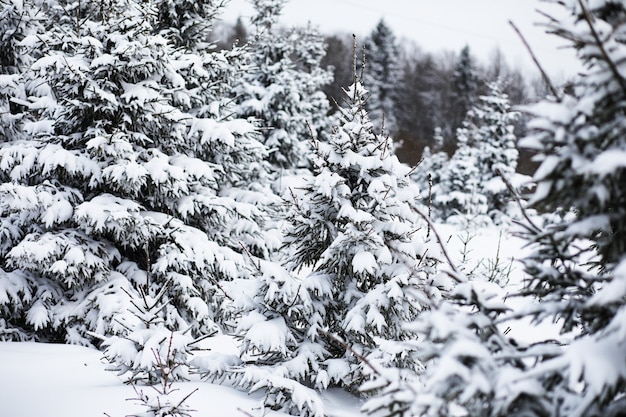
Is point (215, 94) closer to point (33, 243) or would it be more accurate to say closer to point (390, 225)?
point (33, 243)

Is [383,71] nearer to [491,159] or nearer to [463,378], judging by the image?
[491,159]

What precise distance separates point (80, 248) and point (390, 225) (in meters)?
4.63

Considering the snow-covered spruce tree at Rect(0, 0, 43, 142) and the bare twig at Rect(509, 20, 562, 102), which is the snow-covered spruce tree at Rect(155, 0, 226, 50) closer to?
the snow-covered spruce tree at Rect(0, 0, 43, 142)

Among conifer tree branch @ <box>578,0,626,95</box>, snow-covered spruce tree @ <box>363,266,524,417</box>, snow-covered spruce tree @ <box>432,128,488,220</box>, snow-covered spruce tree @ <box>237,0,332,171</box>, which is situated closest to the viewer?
conifer tree branch @ <box>578,0,626,95</box>


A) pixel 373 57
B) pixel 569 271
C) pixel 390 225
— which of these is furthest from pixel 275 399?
pixel 373 57

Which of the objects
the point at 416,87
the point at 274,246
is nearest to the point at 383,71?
the point at 416,87

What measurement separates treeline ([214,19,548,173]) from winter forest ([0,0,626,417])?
31.1m

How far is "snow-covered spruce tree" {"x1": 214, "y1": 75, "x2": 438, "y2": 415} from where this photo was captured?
15.3 feet

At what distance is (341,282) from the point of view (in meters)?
5.43

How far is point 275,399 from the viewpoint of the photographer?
14.9 ft

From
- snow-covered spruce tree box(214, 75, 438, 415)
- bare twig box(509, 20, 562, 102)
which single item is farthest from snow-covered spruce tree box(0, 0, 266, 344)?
bare twig box(509, 20, 562, 102)

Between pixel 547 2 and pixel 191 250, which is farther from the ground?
pixel 547 2

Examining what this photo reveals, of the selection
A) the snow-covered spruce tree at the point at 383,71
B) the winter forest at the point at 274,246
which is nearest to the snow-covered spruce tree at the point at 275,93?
the winter forest at the point at 274,246

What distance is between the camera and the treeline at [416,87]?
4322cm
